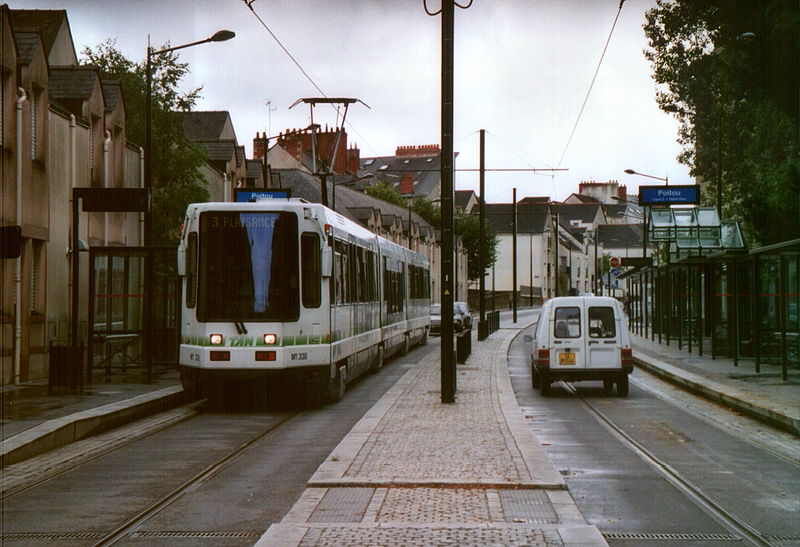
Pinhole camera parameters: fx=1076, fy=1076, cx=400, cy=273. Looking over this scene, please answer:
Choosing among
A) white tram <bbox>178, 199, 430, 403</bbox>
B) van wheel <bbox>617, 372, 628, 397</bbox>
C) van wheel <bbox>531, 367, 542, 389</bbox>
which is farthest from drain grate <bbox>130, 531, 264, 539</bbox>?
van wheel <bbox>531, 367, 542, 389</bbox>

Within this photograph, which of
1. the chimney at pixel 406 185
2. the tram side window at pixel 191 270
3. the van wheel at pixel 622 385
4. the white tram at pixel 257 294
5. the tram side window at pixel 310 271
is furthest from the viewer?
the chimney at pixel 406 185

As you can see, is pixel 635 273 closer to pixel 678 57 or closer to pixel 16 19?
pixel 678 57

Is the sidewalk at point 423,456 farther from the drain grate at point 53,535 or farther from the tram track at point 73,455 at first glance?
the drain grate at point 53,535

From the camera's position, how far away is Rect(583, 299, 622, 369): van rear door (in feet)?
64.2

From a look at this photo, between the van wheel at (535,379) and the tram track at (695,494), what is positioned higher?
the van wheel at (535,379)

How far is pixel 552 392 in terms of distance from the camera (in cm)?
2089

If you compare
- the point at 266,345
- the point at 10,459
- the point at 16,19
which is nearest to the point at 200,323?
the point at 266,345

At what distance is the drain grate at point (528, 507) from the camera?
7945mm

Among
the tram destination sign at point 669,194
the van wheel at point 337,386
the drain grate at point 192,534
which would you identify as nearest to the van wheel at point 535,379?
the van wheel at point 337,386

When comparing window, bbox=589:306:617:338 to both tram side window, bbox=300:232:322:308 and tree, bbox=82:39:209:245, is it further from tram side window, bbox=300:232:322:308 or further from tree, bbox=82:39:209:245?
tree, bbox=82:39:209:245

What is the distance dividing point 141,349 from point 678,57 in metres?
27.0

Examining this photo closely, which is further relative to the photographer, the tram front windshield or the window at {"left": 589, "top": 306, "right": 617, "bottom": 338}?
the window at {"left": 589, "top": 306, "right": 617, "bottom": 338}

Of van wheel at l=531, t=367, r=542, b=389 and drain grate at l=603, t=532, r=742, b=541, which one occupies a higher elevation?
van wheel at l=531, t=367, r=542, b=389

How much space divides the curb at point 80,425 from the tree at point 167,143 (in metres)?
13.2
